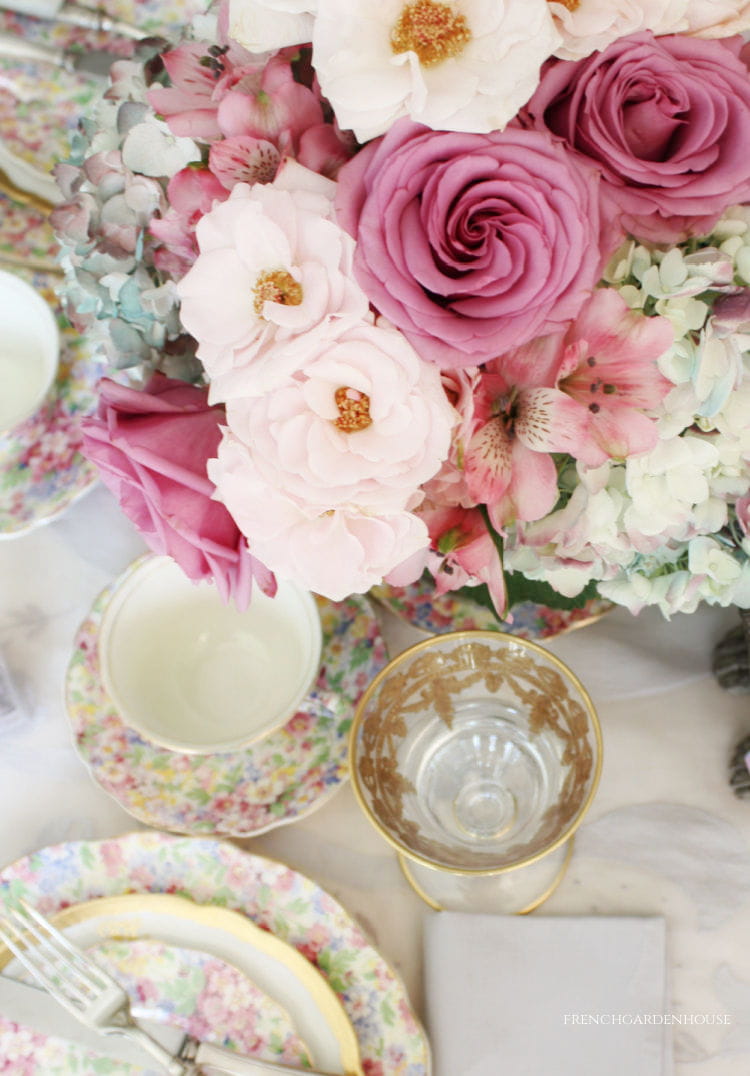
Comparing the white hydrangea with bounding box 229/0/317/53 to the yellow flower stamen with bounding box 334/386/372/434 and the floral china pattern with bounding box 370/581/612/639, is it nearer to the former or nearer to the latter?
the yellow flower stamen with bounding box 334/386/372/434

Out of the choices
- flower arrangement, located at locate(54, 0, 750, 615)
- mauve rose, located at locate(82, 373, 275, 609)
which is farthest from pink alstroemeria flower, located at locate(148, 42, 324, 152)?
mauve rose, located at locate(82, 373, 275, 609)

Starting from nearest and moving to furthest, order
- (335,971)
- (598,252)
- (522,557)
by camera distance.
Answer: (598,252)
(522,557)
(335,971)

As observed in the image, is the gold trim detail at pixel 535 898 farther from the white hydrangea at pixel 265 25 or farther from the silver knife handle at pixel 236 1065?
the white hydrangea at pixel 265 25

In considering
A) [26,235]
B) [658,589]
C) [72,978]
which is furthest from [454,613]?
[26,235]

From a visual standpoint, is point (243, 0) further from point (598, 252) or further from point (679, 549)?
point (679, 549)

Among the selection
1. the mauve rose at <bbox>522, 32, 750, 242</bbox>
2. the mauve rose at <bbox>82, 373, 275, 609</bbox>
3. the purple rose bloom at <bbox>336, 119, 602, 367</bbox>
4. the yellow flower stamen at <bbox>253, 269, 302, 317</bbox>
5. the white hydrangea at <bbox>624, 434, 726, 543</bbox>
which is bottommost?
the mauve rose at <bbox>82, 373, 275, 609</bbox>

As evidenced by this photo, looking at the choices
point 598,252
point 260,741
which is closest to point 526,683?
point 260,741

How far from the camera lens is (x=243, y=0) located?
281 millimetres

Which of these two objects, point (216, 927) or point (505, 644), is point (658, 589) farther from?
point (216, 927)

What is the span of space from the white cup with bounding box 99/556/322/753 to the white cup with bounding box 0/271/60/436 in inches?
6.2

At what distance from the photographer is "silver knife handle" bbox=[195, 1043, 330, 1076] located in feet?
1.56

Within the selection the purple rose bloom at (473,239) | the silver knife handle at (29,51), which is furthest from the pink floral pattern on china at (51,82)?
the purple rose bloom at (473,239)

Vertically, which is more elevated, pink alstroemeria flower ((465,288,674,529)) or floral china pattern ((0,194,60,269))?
pink alstroemeria flower ((465,288,674,529))

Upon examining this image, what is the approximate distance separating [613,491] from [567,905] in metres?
0.31
